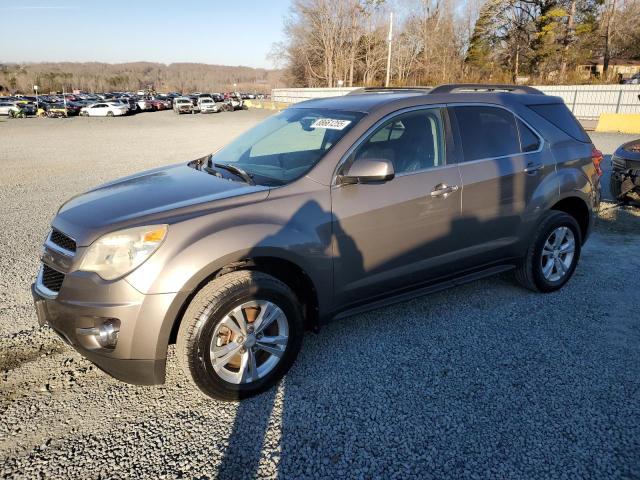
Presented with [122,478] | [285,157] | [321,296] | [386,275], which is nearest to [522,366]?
[386,275]

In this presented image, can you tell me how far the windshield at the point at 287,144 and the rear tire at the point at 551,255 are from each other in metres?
2.13

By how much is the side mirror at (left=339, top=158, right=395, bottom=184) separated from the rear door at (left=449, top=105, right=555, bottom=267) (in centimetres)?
93

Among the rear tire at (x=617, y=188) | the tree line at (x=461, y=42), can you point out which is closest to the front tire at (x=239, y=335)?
the rear tire at (x=617, y=188)

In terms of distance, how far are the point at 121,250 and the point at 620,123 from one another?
2399cm

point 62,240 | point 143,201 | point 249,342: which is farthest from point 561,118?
point 62,240

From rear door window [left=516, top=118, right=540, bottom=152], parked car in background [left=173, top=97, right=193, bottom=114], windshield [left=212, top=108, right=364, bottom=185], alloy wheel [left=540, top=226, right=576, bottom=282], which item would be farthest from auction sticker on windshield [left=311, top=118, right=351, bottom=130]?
parked car in background [left=173, top=97, right=193, bottom=114]

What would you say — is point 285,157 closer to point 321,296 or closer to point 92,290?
point 321,296

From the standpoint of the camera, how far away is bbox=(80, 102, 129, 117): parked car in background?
46.1 m

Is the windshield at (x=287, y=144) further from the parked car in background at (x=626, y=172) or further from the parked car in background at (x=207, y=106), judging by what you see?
the parked car in background at (x=207, y=106)

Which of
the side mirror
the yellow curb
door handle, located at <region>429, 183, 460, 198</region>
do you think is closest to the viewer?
the side mirror

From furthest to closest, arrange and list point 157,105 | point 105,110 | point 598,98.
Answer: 1. point 157,105
2. point 105,110
3. point 598,98

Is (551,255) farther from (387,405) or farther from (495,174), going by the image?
(387,405)

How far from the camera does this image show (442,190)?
3.58 meters

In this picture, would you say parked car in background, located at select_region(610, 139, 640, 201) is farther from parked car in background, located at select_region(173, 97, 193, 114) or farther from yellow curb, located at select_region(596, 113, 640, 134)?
parked car in background, located at select_region(173, 97, 193, 114)
